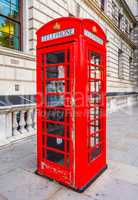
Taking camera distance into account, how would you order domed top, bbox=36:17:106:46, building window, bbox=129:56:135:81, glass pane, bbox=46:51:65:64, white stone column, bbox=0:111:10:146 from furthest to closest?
1. building window, bbox=129:56:135:81
2. white stone column, bbox=0:111:10:146
3. glass pane, bbox=46:51:65:64
4. domed top, bbox=36:17:106:46

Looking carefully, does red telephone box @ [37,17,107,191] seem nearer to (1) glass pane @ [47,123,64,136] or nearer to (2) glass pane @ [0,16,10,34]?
(1) glass pane @ [47,123,64,136]

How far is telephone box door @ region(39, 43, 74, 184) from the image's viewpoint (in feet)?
8.91

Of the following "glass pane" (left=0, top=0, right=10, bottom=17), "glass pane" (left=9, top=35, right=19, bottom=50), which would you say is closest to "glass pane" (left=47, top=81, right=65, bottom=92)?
"glass pane" (left=9, top=35, right=19, bottom=50)

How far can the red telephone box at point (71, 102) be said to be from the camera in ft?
8.50

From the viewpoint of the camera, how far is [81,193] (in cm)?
262

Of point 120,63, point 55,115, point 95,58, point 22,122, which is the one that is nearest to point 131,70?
point 120,63

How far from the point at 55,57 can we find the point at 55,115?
39.4 inches

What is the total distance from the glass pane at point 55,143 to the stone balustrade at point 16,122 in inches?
85.2

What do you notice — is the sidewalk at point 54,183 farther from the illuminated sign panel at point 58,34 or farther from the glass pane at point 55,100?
the illuminated sign panel at point 58,34

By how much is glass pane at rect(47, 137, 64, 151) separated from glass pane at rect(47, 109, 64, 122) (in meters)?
0.35

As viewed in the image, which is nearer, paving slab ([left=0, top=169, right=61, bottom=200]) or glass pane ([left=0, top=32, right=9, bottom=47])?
paving slab ([left=0, top=169, right=61, bottom=200])

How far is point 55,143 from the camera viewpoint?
3.07 meters

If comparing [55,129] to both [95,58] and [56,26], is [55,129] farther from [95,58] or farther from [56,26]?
[56,26]

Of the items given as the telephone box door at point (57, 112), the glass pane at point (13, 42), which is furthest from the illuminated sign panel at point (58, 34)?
the glass pane at point (13, 42)
